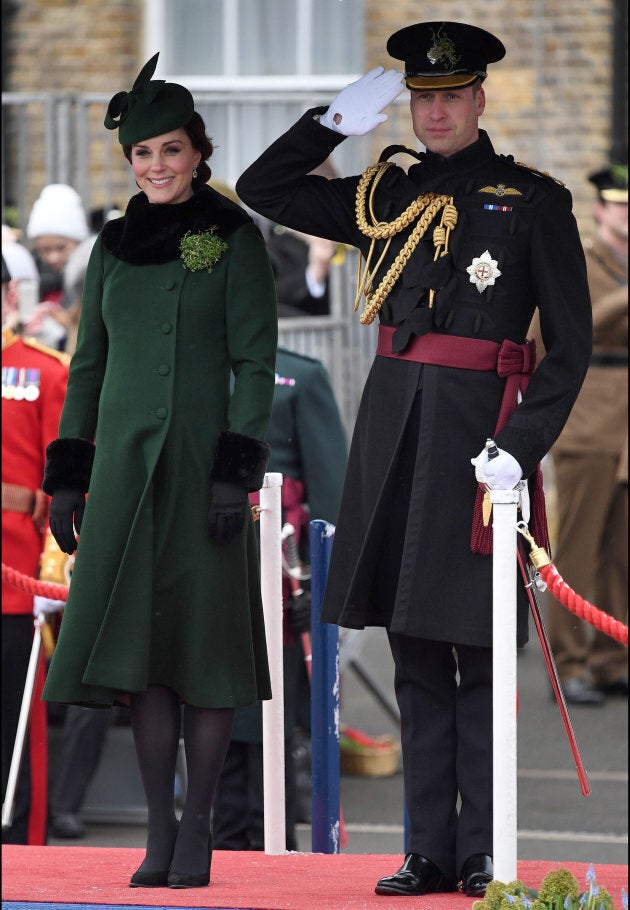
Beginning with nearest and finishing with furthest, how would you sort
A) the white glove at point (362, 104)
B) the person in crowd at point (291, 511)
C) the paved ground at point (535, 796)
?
the white glove at point (362, 104) → the person in crowd at point (291, 511) → the paved ground at point (535, 796)

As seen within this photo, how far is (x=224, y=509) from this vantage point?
411 cm

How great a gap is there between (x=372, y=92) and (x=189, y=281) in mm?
600

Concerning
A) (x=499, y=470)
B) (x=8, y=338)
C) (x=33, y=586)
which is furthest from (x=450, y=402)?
(x=8, y=338)

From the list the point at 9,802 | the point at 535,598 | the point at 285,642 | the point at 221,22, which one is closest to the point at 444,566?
the point at 535,598

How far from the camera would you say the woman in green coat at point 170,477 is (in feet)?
13.5

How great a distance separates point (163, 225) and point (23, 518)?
2135 millimetres

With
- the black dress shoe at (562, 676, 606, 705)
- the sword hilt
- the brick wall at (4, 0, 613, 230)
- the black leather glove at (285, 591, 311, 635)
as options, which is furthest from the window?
the sword hilt

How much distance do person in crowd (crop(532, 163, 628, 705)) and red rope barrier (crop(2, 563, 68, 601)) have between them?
11.5 ft

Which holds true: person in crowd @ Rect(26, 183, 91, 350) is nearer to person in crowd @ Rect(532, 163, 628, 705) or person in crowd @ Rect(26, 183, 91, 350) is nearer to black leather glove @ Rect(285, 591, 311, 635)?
person in crowd @ Rect(532, 163, 628, 705)

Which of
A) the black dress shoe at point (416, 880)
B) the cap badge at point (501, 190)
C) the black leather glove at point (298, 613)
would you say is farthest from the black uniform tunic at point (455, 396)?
the black leather glove at point (298, 613)

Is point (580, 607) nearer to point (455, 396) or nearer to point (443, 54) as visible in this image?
point (455, 396)

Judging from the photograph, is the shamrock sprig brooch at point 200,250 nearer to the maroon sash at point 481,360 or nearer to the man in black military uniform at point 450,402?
the man in black military uniform at point 450,402

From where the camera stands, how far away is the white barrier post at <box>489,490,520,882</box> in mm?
3986

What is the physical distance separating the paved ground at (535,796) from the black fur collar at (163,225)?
2.91 metres
